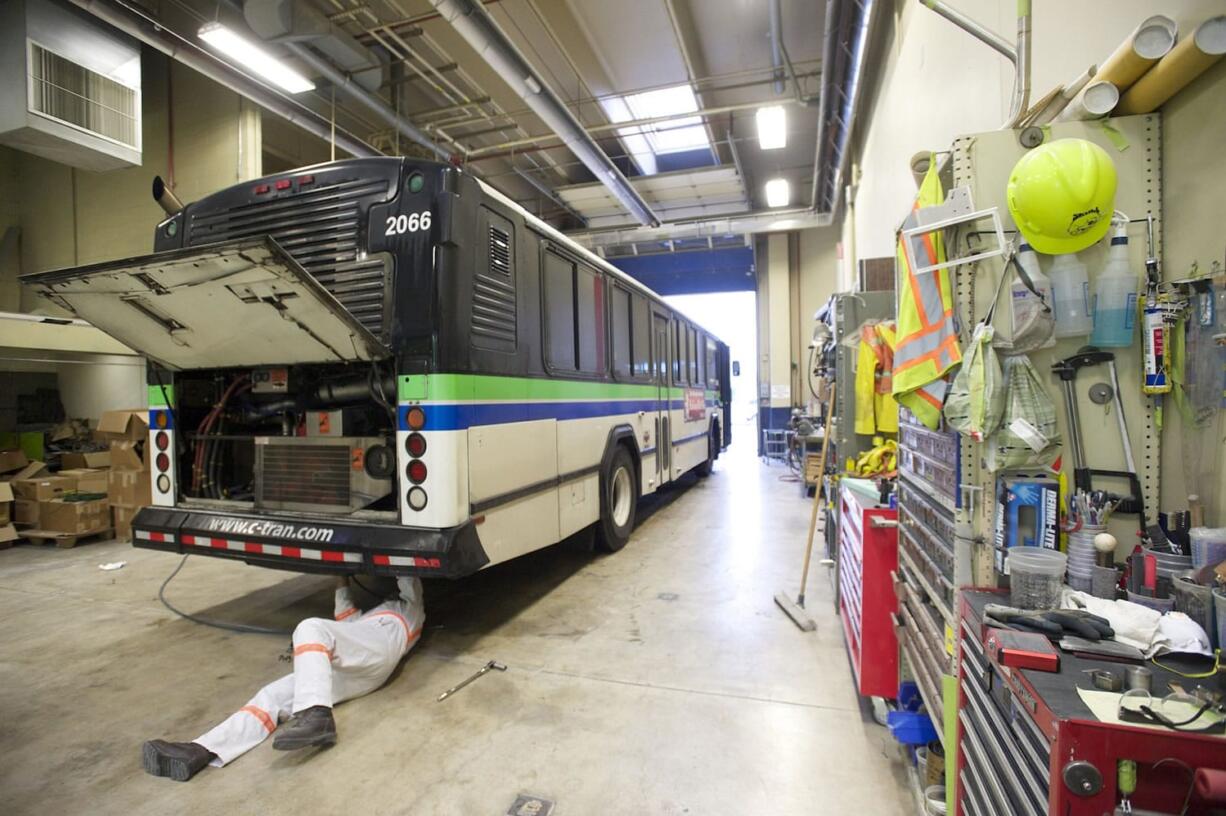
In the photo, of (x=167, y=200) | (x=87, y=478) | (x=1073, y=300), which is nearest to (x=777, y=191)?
(x=167, y=200)

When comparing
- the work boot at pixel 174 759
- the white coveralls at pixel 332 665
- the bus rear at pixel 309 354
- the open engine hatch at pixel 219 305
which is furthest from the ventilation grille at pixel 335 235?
the work boot at pixel 174 759

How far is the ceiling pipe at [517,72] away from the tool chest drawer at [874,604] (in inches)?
189

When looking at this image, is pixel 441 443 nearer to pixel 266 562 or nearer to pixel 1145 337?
pixel 266 562

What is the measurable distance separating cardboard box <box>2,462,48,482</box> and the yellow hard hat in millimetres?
8682

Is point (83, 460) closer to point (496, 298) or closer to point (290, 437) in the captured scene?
point (290, 437)

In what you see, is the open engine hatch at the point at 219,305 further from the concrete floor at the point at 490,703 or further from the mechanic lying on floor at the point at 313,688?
the concrete floor at the point at 490,703

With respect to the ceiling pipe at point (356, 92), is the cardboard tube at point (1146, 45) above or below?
below

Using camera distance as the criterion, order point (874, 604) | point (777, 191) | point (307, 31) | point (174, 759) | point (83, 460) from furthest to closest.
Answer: point (777, 191)
point (83, 460)
point (307, 31)
point (874, 604)
point (174, 759)

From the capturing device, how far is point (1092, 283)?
1663mm

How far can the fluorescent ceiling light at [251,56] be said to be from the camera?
Result: 4707 mm

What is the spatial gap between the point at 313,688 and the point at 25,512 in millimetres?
6103

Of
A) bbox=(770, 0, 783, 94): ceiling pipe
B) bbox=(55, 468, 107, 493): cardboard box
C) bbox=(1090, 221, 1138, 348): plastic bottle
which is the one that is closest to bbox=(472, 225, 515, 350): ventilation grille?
bbox=(1090, 221, 1138, 348): plastic bottle


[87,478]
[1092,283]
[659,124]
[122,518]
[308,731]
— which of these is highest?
[659,124]

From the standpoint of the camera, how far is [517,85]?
565cm
